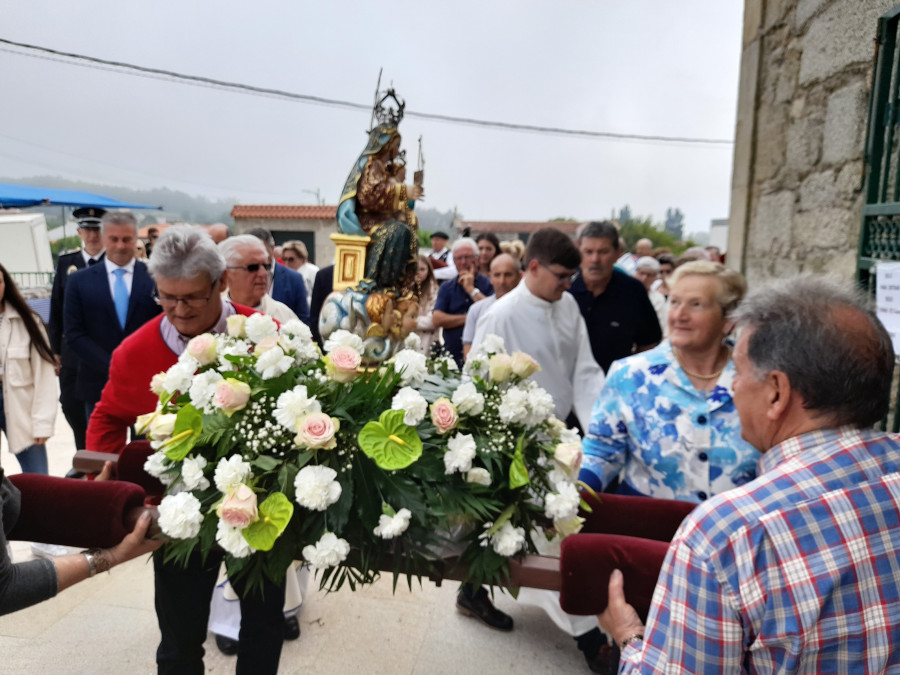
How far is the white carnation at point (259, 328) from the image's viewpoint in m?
1.81

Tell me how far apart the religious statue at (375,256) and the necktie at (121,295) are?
1.65 meters

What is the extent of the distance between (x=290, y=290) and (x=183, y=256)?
103 inches

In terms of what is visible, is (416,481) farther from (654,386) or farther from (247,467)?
(654,386)

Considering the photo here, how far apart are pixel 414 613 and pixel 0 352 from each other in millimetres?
2700

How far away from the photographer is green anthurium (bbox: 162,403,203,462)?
1.53m

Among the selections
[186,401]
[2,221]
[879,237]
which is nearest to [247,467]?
[186,401]

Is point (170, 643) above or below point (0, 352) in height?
below

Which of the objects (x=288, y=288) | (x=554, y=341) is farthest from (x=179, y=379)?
(x=288, y=288)

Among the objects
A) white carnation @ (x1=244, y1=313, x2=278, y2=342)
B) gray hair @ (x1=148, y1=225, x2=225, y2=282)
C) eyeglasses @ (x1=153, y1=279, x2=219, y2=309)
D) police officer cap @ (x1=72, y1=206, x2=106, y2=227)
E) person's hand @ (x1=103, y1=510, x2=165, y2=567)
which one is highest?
police officer cap @ (x1=72, y1=206, x2=106, y2=227)

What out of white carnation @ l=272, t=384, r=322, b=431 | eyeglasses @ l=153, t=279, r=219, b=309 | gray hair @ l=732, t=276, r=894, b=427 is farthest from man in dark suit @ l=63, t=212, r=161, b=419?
gray hair @ l=732, t=276, r=894, b=427

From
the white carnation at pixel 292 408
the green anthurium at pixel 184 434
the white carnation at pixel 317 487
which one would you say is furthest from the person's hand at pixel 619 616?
the green anthurium at pixel 184 434

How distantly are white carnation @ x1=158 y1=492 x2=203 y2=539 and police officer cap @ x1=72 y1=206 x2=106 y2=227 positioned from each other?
411 cm

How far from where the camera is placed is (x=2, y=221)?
51.4 feet

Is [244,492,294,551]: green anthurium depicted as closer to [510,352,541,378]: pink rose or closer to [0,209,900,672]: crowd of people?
[0,209,900,672]: crowd of people
